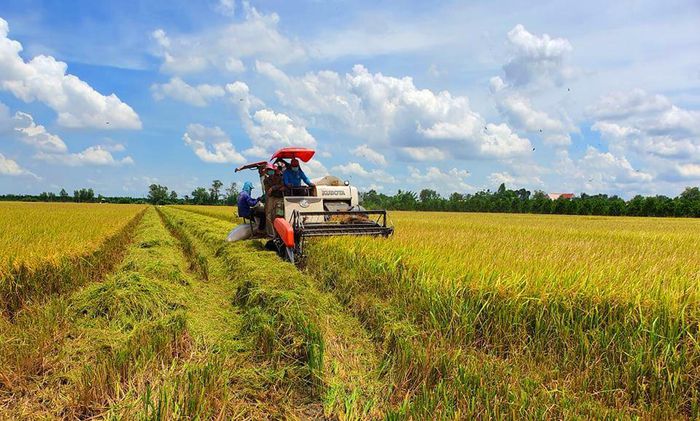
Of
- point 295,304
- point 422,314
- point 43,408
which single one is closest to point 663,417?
point 422,314

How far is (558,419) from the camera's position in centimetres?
284

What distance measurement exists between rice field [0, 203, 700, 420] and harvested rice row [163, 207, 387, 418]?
2 centimetres

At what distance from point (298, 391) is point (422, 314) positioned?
5.29ft

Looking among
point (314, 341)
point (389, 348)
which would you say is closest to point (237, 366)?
point (314, 341)

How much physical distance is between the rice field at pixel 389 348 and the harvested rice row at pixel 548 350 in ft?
0.05

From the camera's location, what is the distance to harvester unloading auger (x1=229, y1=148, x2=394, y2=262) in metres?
8.06

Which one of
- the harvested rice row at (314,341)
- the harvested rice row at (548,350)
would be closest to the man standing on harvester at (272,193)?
the harvested rice row at (314,341)

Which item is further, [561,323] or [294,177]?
[294,177]

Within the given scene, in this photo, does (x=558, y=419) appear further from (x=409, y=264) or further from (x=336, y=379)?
(x=409, y=264)

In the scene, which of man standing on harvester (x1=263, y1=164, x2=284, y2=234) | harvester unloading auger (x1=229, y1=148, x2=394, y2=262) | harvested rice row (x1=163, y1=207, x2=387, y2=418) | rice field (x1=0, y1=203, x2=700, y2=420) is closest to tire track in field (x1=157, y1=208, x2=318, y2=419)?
rice field (x1=0, y1=203, x2=700, y2=420)

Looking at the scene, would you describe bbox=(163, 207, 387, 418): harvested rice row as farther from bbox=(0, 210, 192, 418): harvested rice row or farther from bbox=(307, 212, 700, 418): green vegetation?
bbox=(0, 210, 192, 418): harvested rice row

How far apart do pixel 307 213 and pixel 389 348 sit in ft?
13.5

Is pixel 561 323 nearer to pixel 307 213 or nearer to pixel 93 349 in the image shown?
pixel 93 349

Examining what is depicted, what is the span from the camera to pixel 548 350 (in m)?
3.69
